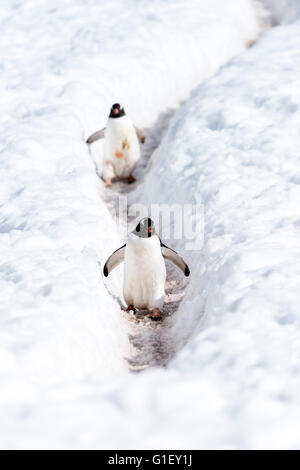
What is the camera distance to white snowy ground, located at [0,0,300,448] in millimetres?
3428

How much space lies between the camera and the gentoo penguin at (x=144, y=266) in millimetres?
5547

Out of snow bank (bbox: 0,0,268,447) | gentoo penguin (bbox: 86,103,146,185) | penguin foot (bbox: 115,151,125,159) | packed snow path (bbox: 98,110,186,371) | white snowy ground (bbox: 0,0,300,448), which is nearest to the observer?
white snowy ground (bbox: 0,0,300,448)

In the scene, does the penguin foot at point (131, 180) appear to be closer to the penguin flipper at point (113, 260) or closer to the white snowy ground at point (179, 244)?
the white snowy ground at point (179, 244)

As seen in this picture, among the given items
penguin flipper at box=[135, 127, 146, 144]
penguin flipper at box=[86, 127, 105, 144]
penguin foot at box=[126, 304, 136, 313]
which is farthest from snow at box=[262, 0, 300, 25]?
penguin foot at box=[126, 304, 136, 313]

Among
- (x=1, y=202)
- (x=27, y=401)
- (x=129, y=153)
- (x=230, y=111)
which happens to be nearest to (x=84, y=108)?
(x=129, y=153)

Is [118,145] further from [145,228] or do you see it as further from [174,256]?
[145,228]

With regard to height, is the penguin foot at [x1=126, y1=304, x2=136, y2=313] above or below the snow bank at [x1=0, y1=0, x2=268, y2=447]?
below

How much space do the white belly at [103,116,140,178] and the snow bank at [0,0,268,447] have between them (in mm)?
360

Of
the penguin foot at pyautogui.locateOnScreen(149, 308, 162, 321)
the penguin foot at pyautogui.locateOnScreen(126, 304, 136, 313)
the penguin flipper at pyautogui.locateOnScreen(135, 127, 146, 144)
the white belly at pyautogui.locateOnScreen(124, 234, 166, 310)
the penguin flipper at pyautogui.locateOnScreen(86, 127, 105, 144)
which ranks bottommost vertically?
the penguin flipper at pyautogui.locateOnScreen(135, 127, 146, 144)

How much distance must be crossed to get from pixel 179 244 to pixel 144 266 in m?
1.14

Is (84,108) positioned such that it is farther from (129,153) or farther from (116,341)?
(116,341)

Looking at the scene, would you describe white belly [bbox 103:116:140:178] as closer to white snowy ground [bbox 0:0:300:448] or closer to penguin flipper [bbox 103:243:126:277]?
white snowy ground [bbox 0:0:300:448]

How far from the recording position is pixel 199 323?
16.0 ft

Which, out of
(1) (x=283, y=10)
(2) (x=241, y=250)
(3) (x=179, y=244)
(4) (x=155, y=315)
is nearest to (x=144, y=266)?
(4) (x=155, y=315)
